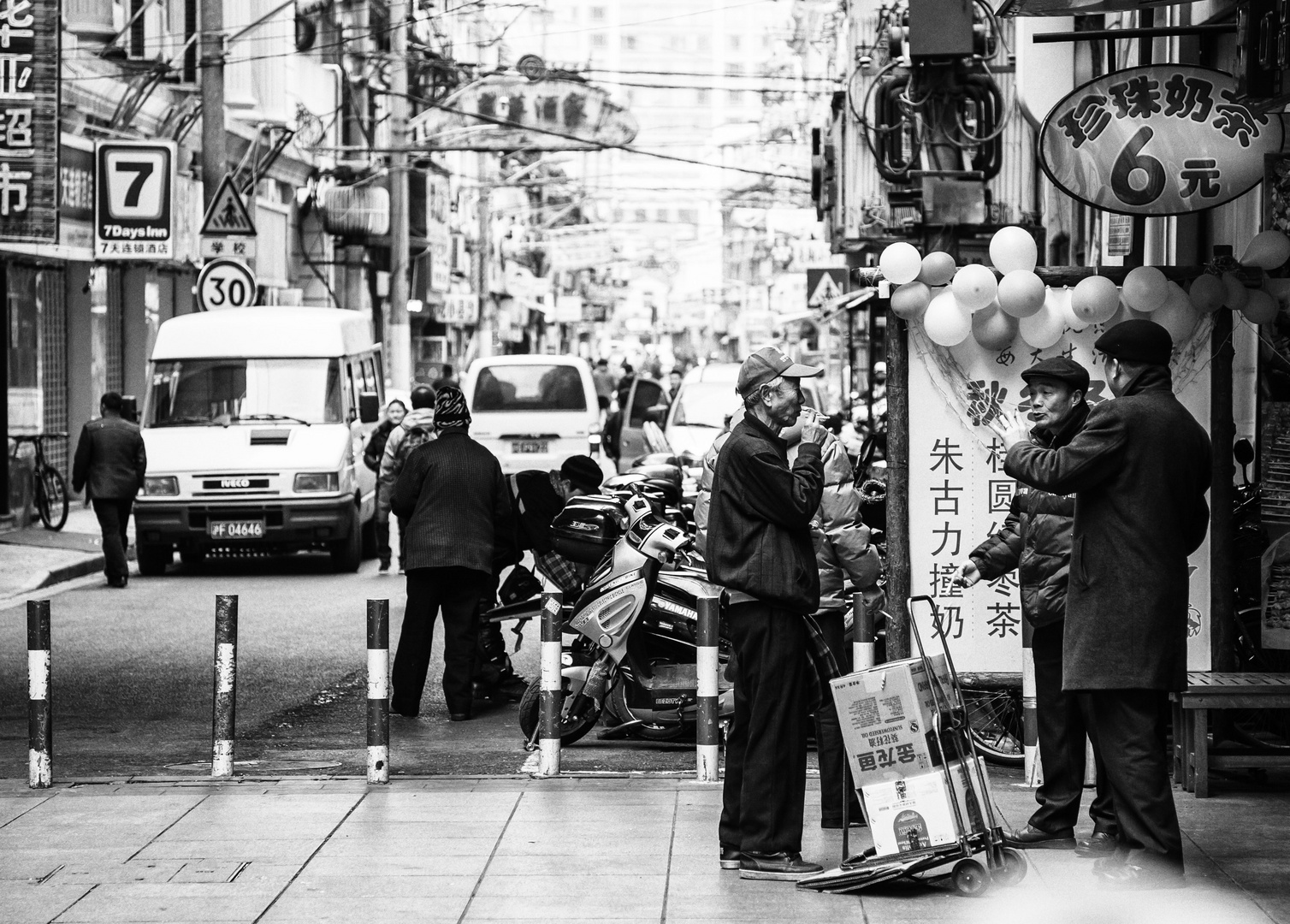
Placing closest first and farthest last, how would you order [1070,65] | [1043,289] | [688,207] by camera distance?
[1043,289]
[1070,65]
[688,207]

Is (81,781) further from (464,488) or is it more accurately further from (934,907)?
(934,907)

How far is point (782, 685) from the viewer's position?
7051mm

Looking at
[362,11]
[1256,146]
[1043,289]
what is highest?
[362,11]

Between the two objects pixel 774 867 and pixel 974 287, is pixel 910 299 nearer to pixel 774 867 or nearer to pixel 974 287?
pixel 974 287

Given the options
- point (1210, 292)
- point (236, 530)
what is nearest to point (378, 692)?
point (1210, 292)

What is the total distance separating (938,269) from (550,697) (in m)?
2.75

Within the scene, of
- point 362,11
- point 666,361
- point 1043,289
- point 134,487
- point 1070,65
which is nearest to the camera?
point 1043,289

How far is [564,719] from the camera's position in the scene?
400 inches

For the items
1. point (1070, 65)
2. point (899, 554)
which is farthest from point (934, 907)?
point (1070, 65)

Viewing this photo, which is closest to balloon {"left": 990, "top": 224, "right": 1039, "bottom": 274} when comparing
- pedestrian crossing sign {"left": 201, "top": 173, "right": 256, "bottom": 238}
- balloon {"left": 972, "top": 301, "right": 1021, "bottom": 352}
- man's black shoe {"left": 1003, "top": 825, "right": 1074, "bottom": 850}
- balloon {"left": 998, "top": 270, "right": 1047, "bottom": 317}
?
balloon {"left": 998, "top": 270, "right": 1047, "bottom": 317}

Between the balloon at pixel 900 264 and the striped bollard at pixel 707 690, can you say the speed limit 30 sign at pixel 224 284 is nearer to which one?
the balloon at pixel 900 264

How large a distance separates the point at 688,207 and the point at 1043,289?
7313 inches

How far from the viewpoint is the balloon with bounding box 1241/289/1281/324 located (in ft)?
29.5

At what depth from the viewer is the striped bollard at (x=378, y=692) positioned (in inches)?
349
